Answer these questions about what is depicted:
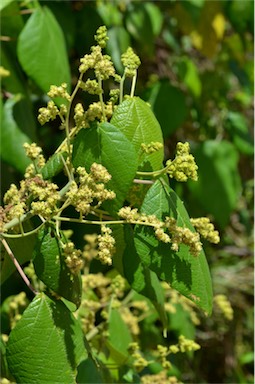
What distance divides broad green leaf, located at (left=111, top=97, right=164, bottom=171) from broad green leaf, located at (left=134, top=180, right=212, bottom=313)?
0.13 ft

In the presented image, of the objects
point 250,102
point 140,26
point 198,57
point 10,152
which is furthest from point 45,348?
point 198,57

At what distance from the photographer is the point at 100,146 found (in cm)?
86

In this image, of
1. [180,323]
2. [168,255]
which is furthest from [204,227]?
[180,323]

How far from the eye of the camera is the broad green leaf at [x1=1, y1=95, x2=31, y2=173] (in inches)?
57.7

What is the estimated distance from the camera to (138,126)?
90 centimetres

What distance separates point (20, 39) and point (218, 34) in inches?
43.9

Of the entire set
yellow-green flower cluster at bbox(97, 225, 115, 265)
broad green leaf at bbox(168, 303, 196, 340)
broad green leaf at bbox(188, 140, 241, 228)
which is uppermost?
yellow-green flower cluster at bbox(97, 225, 115, 265)

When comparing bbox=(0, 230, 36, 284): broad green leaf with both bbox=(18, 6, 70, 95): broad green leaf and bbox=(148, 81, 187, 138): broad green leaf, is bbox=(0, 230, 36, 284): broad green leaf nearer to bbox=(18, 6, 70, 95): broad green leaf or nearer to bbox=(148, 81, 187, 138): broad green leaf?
bbox=(18, 6, 70, 95): broad green leaf

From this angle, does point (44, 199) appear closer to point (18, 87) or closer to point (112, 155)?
point (112, 155)

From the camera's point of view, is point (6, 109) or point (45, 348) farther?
point (6, 109)

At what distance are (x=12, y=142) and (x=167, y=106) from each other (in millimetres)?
718

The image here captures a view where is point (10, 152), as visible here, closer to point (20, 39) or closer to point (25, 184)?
Result: point (20, 39)

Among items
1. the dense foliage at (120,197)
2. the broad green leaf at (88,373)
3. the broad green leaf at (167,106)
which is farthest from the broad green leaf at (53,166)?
the broad green leaf at (167,106)

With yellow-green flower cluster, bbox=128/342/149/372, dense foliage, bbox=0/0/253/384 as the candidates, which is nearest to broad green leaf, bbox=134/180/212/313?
dense foliage, bbox=0/0/253/384
